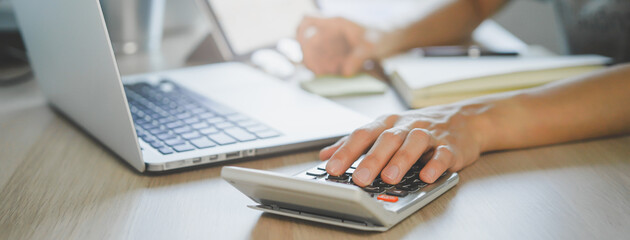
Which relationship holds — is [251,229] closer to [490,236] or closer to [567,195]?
[490,236]

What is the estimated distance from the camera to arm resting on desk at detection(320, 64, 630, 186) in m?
0.61

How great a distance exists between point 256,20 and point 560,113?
717mm

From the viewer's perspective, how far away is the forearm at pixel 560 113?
699 mm

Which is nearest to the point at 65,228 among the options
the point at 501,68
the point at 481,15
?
the point at 501,68

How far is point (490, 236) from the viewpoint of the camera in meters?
0.49

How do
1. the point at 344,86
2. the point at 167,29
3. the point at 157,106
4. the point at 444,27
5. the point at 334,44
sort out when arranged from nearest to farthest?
the point at 157,106 → the point at 344,86 → the point at 334,44 → the point at 444,27 → the point at 167,29

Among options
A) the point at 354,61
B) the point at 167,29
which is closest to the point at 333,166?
the point at 354,61

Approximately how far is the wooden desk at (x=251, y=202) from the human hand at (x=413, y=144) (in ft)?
0.10

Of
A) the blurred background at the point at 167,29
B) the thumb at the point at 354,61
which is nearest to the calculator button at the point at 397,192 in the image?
the thumb at the point at 354,61

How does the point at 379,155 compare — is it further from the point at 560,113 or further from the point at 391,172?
the point at 560,113

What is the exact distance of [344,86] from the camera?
0.97 meters

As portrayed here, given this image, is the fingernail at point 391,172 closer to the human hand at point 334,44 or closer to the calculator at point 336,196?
the calculator at point 336,196

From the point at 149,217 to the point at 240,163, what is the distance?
0.15 metres

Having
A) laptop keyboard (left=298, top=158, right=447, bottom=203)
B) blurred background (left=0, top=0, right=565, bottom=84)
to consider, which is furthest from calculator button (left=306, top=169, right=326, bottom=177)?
blurred background (left=0, top=0, right=565, bottom=84)
